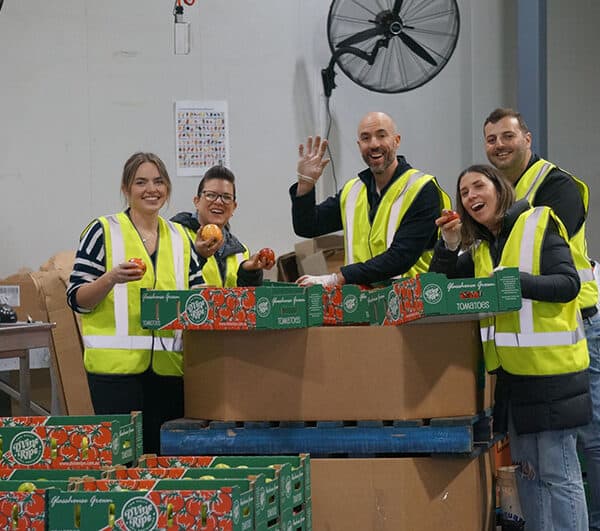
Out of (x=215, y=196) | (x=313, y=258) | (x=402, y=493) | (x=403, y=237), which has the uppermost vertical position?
(x=215, y=196)

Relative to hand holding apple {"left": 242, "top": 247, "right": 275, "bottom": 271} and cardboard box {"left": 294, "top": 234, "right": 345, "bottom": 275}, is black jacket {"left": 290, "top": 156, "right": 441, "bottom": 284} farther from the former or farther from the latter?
cardboard box {"left": 294, "top": 234, "right": 345, "bottom": 275}

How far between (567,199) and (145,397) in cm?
197

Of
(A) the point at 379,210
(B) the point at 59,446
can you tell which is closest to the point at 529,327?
(A) the point at 379,210

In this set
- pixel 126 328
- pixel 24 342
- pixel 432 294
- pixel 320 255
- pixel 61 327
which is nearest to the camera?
pixel 432 294

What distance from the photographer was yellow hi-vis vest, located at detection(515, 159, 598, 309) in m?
4.48

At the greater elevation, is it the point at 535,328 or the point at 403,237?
the point at 403,237

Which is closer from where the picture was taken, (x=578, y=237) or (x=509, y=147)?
(x=578, y=237)

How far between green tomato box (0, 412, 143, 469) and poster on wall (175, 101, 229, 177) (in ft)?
13.5

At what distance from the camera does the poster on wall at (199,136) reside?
24.6 ft

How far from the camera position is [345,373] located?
4.06m

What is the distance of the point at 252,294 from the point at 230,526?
53.8 inches

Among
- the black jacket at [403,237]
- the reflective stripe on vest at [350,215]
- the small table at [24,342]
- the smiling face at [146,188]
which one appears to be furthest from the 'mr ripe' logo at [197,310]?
the small table at [24,342]

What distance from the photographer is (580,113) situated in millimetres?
8047

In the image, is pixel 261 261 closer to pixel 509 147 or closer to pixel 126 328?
pixel 126 328
